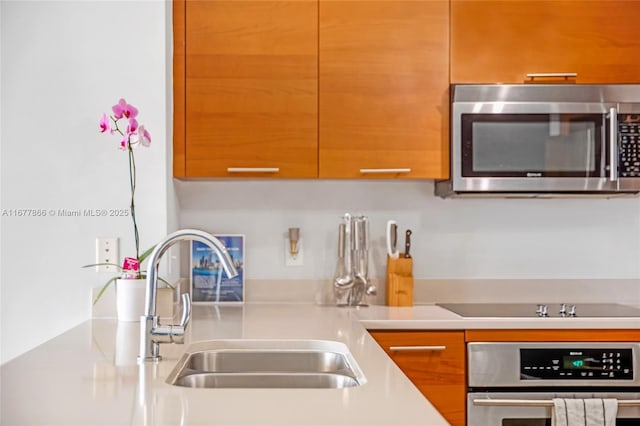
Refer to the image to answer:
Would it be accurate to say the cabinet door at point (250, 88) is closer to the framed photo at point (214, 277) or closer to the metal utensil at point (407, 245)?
the framed photo at point (214, 277)

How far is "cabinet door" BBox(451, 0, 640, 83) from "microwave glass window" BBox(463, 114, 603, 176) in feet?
0.54

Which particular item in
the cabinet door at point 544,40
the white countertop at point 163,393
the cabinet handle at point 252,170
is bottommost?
the white countertop at point 163,393

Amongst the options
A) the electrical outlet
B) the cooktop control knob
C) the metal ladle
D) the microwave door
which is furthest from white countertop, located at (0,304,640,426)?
the microwave door

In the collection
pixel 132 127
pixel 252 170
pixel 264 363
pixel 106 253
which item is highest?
pixel 132 127

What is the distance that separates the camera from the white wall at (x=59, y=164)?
2.46 meters

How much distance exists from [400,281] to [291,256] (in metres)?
0.47

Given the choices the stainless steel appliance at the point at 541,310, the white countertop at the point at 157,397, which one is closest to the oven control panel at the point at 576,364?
the stainless steel appliance at the point at 541,310

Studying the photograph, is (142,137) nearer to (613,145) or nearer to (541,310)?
(541,310)

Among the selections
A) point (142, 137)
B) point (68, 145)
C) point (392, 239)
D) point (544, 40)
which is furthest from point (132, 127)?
point (544, 40)

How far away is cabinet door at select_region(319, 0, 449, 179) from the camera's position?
2.73 metres

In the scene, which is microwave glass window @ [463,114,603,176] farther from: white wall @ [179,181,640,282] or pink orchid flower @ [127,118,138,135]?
pink orchid flower @ [127,118,138,135]

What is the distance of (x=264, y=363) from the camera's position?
1.93 metres

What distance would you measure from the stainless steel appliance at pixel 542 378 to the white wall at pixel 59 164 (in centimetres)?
119

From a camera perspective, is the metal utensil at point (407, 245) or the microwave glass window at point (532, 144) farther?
the metal utensil at point (407, 245)
